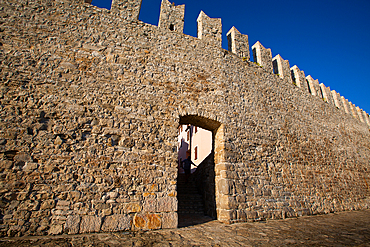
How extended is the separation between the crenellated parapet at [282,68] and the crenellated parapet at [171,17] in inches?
186

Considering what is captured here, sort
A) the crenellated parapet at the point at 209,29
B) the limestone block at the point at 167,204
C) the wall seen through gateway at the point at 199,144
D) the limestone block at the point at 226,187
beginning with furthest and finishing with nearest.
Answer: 1. the wall seen through gateway at the point at 199,144
2. the crenellated parapet at the point at 209,29
3. the limestone block at the point at 226,187
4. the limestone block at the point at 167,204

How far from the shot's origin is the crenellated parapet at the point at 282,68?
7.94 m

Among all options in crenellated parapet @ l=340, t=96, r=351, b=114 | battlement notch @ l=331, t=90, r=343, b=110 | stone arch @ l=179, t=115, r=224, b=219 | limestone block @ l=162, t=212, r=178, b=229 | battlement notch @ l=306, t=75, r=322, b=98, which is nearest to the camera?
limestone block @ l=162, t=212, r=178, b=229

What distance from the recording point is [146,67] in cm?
498

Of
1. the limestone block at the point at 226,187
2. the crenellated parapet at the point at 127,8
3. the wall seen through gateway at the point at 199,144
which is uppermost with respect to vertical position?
the crenellated parapet at the point at 127,8

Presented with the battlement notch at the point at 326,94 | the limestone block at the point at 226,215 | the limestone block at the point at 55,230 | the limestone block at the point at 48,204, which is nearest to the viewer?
the limestone block at the point at 55,230

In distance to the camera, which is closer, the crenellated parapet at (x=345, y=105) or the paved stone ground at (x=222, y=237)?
the paved stone ground at (x=222, y=237)

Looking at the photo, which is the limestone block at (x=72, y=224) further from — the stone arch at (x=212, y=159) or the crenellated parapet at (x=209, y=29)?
the crenellated parapet at (x=209, y=29)

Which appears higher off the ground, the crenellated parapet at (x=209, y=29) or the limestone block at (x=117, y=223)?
the crenellated parapet at (x=209, y=29)

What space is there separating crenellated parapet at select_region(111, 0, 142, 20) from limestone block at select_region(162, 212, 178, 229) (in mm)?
5153

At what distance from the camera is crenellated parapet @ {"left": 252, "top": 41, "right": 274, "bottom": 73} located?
734cm

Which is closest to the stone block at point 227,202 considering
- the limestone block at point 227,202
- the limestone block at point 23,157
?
the limestone block at point 227,202

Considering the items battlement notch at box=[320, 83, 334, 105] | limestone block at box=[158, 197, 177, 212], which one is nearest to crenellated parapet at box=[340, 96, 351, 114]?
battlement notch at box=[320, 83, 334, 105]

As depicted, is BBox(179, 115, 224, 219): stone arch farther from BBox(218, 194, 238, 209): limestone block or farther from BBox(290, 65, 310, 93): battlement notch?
BBox(290, 65, 310, 93): battlement notch
